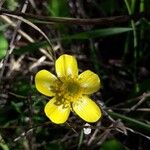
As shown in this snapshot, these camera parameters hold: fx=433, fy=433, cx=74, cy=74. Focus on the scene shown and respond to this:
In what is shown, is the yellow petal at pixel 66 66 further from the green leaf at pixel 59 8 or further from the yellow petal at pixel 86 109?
the green leaf at pixel 59 8

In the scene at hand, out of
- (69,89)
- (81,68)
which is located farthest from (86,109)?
(81,68)

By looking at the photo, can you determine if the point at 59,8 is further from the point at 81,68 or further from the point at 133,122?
the point at 133,122

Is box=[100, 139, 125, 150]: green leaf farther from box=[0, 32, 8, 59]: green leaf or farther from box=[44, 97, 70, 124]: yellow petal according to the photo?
box=[0, 32, 8, 59]: green leaf

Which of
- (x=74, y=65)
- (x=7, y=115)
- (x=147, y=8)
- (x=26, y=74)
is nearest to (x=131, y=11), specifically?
(x=147, y=8)

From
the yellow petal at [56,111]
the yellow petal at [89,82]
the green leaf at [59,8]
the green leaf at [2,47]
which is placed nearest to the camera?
the yellow petal at [56,111]

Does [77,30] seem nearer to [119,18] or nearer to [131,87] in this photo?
[131,87]

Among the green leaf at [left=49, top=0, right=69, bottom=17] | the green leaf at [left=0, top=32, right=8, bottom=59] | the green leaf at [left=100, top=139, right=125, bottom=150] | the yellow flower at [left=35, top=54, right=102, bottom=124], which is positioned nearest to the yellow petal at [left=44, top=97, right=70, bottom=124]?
the yellow flower at [left=35, top=54, right=102, bottom=124]

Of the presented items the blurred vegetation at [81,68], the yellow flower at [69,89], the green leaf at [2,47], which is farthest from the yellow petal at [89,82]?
the green leaf at [2,47]
